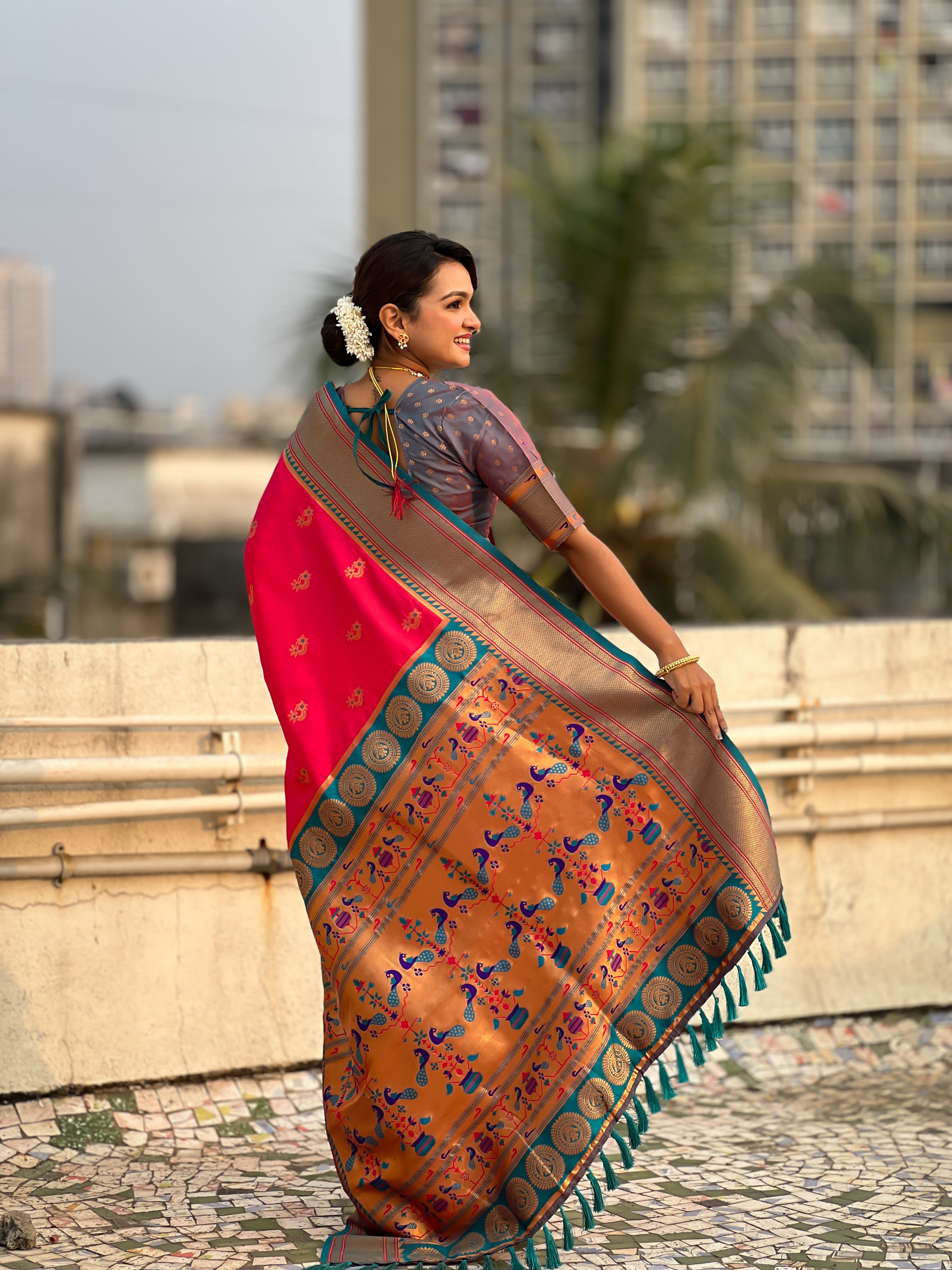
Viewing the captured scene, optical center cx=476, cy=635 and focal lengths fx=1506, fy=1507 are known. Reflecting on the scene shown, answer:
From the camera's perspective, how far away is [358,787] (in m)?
2.72

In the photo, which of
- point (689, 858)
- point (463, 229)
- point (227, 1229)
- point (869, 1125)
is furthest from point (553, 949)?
point (463, 229)

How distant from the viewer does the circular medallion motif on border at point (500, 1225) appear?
2684 mm

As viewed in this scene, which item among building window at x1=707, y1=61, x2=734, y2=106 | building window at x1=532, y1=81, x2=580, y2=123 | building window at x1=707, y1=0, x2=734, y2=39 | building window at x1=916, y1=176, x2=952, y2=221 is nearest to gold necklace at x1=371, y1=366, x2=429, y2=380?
building window at x1=707, y1=61, x2=734, y2=106

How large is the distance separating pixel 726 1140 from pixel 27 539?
45.7ft

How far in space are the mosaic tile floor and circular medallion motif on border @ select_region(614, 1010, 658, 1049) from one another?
0.41m

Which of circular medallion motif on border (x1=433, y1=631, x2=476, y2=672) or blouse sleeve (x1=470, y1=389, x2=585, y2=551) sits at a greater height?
blouse sleeve (x1=470, y1=389, x2=585, y2=551)

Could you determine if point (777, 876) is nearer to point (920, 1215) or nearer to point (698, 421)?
point (920, 1215)

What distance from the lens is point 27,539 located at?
1611 centimetres

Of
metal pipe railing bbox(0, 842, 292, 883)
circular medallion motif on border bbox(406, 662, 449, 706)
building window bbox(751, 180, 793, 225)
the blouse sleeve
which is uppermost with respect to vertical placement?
building window bbox(751, 180, 793, 225)

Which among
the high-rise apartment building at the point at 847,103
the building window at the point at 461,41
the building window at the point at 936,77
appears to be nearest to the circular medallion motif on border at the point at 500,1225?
the high-rise apartment building at the point at 847,103

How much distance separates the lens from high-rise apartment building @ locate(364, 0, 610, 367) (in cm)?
6744

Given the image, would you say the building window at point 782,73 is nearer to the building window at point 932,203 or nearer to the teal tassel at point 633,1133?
the building window at point 932,203

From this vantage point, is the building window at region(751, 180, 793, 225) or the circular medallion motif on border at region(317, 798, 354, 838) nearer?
the circular medallion motif on border at region(317, 798, 354, 838)

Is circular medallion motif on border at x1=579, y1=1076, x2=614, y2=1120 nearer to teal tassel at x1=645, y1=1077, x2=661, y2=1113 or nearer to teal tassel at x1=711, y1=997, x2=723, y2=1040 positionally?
teal tassel at x1=645, y1=1077, x2=661, y2=1113
